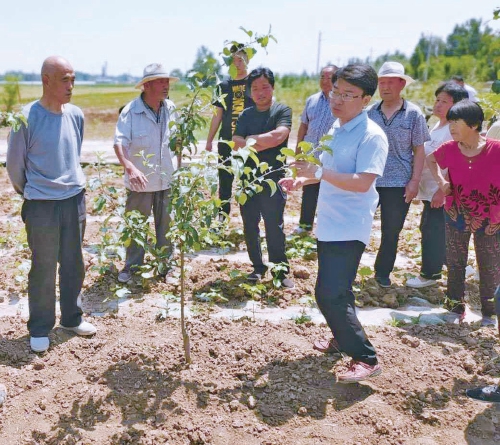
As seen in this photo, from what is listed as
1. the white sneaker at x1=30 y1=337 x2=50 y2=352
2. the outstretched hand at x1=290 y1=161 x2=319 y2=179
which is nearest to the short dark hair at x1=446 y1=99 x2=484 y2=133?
the outstretched hand at x1=290 y1=161 x2=319 y2=179

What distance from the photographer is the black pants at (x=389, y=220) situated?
175 inches

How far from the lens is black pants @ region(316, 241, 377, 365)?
2998 mm

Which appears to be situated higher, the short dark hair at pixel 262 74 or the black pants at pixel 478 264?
the short dark hair at pixel 262 74

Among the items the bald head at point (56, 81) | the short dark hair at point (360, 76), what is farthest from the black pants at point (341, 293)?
the bald head at point (56, 81)

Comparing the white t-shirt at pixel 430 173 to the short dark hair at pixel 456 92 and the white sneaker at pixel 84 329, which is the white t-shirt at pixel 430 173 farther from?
the white sneaker at pixel 84 329

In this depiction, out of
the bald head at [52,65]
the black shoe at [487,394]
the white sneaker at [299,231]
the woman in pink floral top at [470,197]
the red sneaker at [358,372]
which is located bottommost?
the black shoe at [487,394]

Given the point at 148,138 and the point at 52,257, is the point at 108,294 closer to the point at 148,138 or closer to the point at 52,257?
the point at 52,257

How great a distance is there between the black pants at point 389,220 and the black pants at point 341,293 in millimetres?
1541

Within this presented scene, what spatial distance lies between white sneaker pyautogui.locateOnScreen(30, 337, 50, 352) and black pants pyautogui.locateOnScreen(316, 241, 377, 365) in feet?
5.65

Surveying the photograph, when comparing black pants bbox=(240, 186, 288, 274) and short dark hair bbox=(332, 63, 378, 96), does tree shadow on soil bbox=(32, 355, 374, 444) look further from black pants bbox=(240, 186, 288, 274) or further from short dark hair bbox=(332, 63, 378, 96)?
short dark hair bbox=(332, 63, 378, 96)

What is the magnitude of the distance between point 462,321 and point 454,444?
1.48 meters

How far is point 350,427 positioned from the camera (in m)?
2.81

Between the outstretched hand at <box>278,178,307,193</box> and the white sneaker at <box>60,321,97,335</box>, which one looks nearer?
the outstretched hand at <box>278,178,307,193</box>

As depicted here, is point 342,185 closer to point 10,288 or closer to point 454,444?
point 454,444
